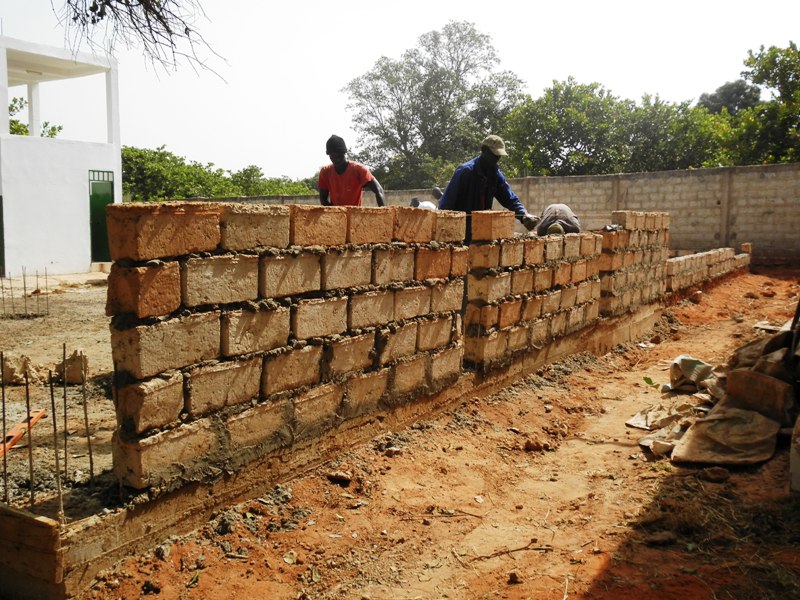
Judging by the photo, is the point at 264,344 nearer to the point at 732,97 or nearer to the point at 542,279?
the point at 542,279

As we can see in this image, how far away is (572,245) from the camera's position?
230 inches

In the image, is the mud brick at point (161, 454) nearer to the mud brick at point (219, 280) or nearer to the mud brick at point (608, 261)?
the mud brick at point (219, 280)

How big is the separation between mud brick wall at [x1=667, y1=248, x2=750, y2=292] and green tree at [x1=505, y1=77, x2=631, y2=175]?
1079 centimetres

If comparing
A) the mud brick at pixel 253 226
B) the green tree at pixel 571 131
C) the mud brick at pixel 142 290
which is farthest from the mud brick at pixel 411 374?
the green tree at pixel 571 131

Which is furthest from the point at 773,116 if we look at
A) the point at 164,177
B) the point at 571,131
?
the point at 164,177

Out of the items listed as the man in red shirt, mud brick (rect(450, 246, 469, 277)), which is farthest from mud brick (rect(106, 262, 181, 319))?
the man in red shirt

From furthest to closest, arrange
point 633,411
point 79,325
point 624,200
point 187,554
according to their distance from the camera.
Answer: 1. point 624,200
2. point 79,325
3. point 633,411
4. point 187,554

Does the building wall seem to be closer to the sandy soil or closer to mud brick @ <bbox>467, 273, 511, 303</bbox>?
the sandy soil

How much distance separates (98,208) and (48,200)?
1604mm

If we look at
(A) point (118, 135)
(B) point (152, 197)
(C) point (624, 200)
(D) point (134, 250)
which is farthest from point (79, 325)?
(B) point (152, 197)

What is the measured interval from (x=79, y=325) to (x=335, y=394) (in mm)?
5652

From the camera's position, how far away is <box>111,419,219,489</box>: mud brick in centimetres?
238

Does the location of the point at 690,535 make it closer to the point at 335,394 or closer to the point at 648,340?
the point at 335,394

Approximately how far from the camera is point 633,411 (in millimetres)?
4992
